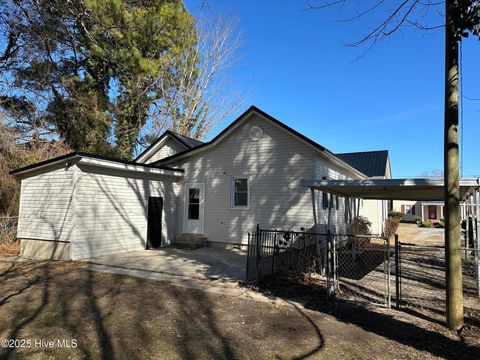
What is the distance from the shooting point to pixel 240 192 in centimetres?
1320

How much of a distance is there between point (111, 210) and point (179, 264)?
3.31 m

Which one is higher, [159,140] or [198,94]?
[198,94]

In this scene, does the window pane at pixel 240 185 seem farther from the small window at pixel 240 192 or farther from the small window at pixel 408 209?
the small window at pixel 408 209

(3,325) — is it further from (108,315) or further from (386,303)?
(386,303)

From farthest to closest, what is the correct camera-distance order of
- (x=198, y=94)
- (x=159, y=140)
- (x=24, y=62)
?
(x=198, y=94) < (x=159, y=140) < (x=24, y=62)

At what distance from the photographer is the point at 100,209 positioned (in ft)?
35.3

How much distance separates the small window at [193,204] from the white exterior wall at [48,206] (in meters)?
5.16

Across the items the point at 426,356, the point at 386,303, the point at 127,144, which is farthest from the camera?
the point at 127,144

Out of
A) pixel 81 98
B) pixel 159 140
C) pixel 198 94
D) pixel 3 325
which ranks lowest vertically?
pixel 3 325

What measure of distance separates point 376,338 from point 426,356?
659 mm

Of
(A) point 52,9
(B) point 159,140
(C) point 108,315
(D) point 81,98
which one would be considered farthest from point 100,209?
(D) point 81,98

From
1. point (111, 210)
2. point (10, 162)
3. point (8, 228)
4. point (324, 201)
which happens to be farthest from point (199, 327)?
point (10, 162)

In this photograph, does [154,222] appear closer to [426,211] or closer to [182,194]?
[182,194]

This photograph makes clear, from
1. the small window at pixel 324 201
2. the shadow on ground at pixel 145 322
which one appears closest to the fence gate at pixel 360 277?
the shadow on ground at pixel 145 322
